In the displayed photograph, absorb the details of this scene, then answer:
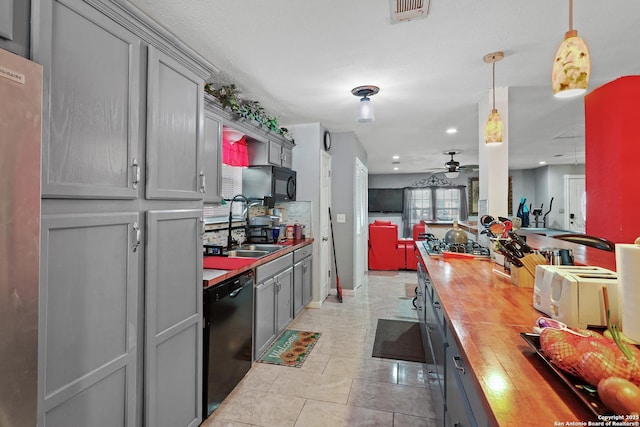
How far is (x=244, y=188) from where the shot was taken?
3.72 metres

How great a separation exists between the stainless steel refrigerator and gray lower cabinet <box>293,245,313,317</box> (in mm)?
2701

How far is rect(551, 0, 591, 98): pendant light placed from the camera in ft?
4.09

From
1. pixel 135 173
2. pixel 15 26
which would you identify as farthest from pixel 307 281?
pixel 15 26

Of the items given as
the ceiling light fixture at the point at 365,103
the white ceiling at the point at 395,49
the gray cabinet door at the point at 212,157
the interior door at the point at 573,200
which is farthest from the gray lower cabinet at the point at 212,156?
the interior door at the point at 573,200

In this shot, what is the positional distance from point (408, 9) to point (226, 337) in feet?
7.75

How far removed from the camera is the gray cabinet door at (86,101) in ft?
3.49

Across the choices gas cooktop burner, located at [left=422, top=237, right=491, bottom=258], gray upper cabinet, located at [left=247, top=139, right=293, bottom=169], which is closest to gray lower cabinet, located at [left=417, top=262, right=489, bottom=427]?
gas cooktop burner, located at [left=422, top=237, right=491, bottom=258]

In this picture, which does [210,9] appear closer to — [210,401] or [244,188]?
Result: [244,188]

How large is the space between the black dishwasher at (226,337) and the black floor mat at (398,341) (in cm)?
124

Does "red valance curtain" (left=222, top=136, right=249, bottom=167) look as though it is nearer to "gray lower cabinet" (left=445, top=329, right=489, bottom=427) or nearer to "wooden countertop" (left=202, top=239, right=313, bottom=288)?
"wooden countertop" (left=202, top=239, right=313, bottom=288)

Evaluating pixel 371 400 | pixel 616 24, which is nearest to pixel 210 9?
pixel 616 24

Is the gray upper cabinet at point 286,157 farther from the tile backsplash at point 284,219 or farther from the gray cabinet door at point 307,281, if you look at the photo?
the gray cabinet door at point 307,281

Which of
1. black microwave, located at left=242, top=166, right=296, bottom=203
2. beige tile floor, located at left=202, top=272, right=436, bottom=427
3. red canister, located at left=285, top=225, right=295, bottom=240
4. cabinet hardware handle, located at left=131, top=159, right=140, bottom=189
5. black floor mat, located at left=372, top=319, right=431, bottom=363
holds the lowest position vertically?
beige tile floor, located at left=202, top=272, right=436, bottom=427

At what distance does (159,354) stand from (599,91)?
3869 millimetres
